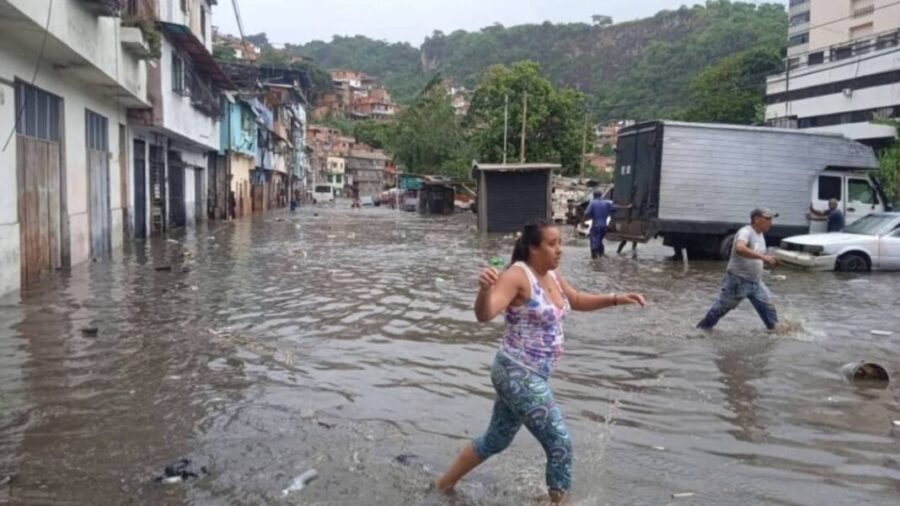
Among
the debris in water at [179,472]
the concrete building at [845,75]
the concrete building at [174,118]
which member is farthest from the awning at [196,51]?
the concrete building at [845,75]

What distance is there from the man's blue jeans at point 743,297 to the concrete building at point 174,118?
50.1 ft

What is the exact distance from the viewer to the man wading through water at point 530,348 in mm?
4027

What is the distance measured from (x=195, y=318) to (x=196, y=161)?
2722 centimetres

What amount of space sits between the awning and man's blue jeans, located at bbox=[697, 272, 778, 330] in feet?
58.3

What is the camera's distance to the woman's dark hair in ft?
13.7

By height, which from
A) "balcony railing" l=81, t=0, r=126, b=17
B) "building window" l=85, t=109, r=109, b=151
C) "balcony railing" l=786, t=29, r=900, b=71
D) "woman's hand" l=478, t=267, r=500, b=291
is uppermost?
"balcony railing" l=786, t=29, r=900, b=71

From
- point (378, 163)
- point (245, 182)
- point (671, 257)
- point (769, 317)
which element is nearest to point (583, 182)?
point (245, 182)

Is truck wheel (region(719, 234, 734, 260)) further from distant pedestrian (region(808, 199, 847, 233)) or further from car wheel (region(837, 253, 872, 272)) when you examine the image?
car wheel (region(837, 253, 872, 272))

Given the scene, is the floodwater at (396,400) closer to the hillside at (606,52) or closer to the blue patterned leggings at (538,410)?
the blue patterned leggings at (538,410)

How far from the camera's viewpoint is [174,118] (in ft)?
77.9

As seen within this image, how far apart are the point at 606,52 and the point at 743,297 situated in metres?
119

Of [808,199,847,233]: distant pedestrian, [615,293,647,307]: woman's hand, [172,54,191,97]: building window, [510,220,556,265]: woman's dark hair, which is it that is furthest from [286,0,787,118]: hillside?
[510,220,556,265]: woman's dark hair

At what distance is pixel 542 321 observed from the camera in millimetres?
4125

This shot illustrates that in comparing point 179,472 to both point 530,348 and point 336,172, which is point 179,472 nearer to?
point 530,348
